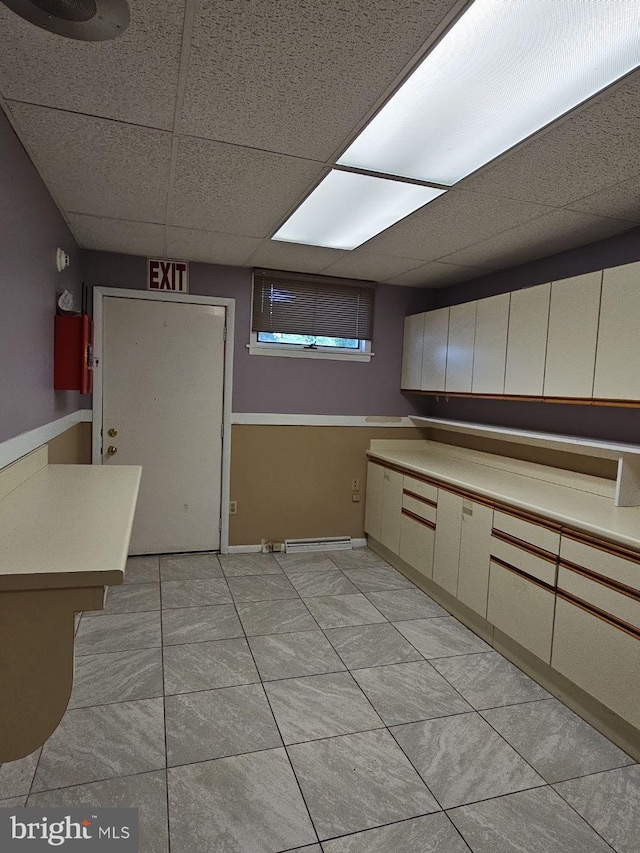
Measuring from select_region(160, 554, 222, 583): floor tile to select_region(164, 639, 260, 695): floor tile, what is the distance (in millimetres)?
1018

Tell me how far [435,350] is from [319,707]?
2.82m

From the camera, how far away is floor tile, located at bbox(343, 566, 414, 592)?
3844mm

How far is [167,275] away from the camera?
13.3 ft

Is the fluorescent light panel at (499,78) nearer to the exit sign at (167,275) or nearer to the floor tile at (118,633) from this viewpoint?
the exit sign at (167,275)

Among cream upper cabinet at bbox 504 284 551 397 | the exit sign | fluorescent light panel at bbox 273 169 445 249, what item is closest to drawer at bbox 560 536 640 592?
cream upper cabinet at bbox 504 284 551 397

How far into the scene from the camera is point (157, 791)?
187cm

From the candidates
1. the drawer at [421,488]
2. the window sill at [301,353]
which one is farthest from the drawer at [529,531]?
the window sill at [301,353]

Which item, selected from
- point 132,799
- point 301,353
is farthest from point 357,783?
point 301,353

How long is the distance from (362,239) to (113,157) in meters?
1.59

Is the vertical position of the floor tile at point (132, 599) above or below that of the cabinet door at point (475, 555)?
below

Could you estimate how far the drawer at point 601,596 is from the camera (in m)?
2.14

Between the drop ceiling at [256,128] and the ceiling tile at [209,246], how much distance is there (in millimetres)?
42

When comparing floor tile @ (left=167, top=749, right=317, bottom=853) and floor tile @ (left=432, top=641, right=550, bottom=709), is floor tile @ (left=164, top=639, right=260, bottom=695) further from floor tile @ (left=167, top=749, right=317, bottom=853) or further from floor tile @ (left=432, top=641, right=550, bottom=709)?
floor tile @ (left=432, top=641, right=550, bottom=709)

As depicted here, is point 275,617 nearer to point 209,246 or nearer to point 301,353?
point 301,353
